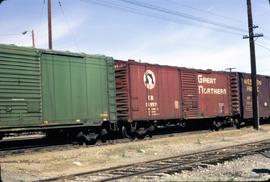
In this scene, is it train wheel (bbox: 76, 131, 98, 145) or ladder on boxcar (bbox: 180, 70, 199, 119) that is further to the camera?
ladder on boxcar (bbox: 180, 70, 199, 119)

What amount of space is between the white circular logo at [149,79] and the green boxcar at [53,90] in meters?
2.45

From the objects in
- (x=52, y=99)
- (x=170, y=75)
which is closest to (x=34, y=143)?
(x=52, y=99)

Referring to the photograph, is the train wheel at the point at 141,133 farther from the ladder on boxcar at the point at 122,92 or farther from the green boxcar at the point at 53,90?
the green boxcar at the point at 53,90

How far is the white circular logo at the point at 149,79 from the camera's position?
2467cm

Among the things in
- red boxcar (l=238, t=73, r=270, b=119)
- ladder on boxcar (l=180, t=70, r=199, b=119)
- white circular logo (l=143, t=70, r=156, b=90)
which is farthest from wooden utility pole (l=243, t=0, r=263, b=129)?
white circular logo (l=143, t=70, r=156, b=90)

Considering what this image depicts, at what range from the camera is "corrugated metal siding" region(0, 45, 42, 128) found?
693 inches

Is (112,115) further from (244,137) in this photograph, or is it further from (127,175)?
(127,175)

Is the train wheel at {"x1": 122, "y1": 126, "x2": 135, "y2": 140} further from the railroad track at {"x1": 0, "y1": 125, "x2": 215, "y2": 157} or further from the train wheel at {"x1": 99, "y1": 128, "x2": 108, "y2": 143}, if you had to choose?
the train wheel at {"x1": 99, "y1": 128, "x2": 108, "y2": 143}

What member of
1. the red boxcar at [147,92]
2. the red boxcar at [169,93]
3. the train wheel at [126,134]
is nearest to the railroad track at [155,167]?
the red boxcar at [147,92]

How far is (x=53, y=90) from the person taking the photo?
64.1 ft

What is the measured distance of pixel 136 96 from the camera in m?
23.9

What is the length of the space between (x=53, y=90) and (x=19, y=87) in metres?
1.75

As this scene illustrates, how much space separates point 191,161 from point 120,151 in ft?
14.4

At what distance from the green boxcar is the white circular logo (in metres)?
2.45
